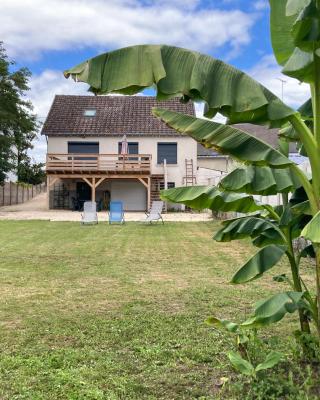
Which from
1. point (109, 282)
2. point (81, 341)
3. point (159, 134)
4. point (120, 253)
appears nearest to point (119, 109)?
point (159, 134)

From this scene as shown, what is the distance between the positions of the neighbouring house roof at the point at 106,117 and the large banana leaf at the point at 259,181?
26.5 meters

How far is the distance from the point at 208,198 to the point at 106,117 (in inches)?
1141

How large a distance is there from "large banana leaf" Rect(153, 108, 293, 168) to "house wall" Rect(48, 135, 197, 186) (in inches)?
1062

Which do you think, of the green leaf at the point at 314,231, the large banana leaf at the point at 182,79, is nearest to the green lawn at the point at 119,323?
the green leaf at the point at 314,231

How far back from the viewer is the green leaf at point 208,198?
3.86 m

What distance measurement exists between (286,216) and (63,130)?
2840 cm

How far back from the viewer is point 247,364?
320 cm

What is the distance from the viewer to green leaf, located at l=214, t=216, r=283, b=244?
3.97 m

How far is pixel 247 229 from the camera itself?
3.99 meters

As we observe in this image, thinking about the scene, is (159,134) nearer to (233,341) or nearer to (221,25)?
(221,25)

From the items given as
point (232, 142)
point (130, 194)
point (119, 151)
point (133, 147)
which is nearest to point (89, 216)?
point (130, 194)

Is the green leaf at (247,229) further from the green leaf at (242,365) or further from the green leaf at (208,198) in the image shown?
the green leaf at (242,365)

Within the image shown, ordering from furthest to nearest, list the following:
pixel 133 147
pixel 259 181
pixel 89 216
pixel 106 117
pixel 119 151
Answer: pixel 106 117 → pixel 133 147 → pixel 119 151 → pixel 89 216 → pixel 259 181

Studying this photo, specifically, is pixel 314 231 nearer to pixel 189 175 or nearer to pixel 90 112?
pixel 189 175
